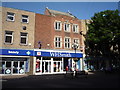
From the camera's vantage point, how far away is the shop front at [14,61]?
22078mm

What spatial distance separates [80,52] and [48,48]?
685cm

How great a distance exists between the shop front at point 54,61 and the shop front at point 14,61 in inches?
57.0

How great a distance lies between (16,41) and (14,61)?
9.92 ft

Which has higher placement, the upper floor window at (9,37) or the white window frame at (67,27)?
the white window frame at (67,27)

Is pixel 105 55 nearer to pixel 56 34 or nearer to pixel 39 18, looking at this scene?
pixel 56 34

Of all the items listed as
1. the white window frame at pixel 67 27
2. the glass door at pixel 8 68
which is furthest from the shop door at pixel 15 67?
the white window frame at pixel 67 27

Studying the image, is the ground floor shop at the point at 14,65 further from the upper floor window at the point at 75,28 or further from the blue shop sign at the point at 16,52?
the upper floor window at the point at 75,28

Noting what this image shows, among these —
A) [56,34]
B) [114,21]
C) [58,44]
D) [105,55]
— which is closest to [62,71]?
[58,44]

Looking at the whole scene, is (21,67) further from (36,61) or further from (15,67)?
(36,61)

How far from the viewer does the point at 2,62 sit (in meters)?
22.1

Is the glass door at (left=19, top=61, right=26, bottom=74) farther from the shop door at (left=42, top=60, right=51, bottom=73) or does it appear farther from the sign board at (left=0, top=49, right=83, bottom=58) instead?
the shop door at (left=42, top=60, right=51, bottom=73)

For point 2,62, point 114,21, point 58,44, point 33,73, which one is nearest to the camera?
point 2,62

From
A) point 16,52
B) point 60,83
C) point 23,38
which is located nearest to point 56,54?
point 23,38

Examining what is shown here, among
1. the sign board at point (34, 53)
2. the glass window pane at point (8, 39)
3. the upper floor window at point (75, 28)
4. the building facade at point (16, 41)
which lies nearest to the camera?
the sign board at point (34, 53)
